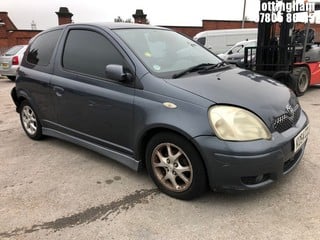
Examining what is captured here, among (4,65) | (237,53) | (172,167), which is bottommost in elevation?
(4,65)

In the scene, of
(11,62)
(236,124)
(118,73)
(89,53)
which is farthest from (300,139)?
(11,62)

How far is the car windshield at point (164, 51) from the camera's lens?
12.5 ft

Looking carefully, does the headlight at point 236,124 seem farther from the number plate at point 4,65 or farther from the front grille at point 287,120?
the number plate at point 4,65

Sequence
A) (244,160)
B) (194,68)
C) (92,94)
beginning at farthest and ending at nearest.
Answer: (92,94) → (194,68) → (244,160)

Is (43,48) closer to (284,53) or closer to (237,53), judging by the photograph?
(284,53)

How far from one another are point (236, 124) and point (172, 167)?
0.76 m

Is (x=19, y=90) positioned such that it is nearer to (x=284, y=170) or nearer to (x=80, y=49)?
(x=80, y=49)

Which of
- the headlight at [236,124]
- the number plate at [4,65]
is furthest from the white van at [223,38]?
the headlight at [236,124]

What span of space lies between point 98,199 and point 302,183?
2.04m

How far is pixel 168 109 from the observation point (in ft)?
11.1

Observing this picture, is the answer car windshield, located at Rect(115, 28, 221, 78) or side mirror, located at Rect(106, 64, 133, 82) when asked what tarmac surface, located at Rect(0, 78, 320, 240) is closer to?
side mirror, located at Rect(106, 64, 133, 82)

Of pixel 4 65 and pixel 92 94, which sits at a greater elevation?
pixel 92 94

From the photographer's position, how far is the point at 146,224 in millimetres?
3150

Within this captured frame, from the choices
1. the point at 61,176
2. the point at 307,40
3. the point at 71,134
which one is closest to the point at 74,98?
the point at 71,134
